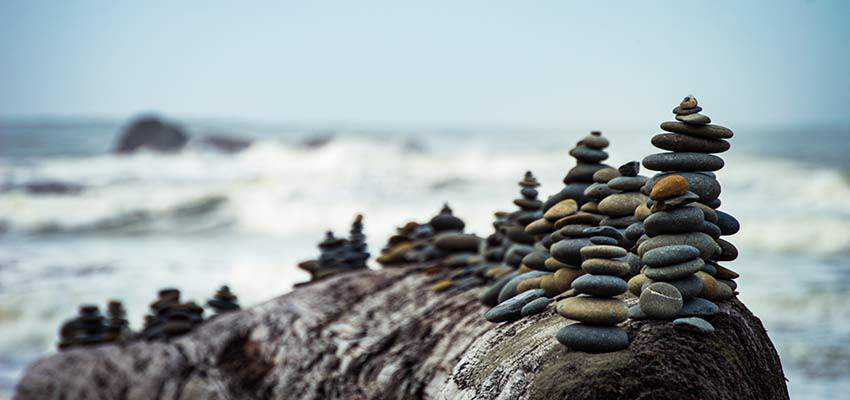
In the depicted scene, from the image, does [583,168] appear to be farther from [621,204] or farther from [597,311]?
[597,311]

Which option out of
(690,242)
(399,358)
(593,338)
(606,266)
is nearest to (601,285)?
(606,266)

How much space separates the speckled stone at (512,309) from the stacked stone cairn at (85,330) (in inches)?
172

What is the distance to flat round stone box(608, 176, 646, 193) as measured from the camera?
3.77m

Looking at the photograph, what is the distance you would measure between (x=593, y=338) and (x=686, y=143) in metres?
1.02

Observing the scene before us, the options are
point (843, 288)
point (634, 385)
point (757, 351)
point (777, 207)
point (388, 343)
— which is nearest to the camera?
point (634, 385)

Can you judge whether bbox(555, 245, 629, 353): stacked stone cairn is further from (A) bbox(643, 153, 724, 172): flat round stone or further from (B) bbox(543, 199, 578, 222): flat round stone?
(B) bbox(543, 199, 578, 222): flat round stone

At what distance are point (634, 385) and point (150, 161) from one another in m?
34.7

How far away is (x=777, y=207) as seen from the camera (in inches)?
688

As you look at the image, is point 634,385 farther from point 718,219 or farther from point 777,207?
point 777,207

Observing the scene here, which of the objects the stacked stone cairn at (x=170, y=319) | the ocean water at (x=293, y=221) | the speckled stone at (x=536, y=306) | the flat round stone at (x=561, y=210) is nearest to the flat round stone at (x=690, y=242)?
the speckled stone at (x=536, y=306)

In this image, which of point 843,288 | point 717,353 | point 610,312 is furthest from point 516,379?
point 843,288

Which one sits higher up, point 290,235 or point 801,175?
point 801,175

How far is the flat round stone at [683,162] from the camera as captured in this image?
350 centimetres

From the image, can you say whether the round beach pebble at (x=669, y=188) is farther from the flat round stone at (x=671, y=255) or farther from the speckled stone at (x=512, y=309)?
the speckled stone at (x=512, y=309)
